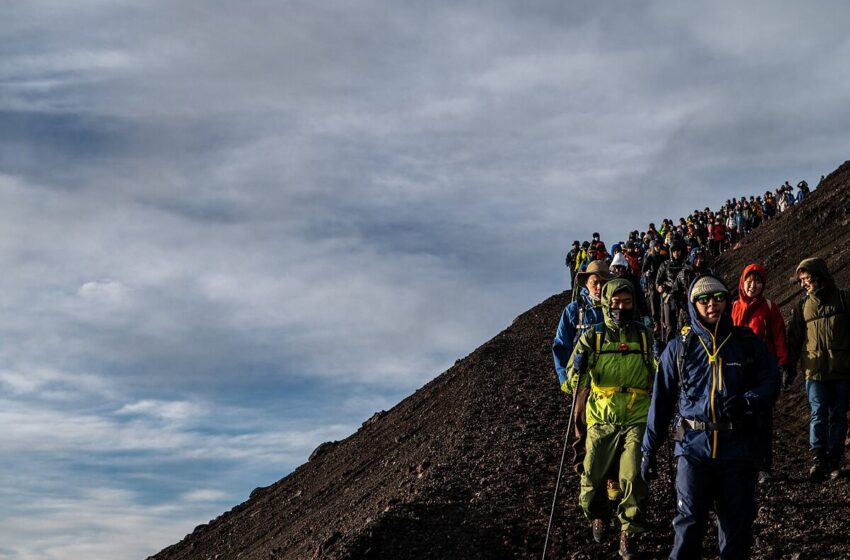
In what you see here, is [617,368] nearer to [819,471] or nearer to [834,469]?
[819,471]

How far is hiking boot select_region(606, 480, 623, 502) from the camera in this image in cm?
835

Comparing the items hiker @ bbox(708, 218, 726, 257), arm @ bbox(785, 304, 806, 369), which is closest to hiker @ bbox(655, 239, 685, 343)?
arm @ bbox(785, 304, 806, 369)

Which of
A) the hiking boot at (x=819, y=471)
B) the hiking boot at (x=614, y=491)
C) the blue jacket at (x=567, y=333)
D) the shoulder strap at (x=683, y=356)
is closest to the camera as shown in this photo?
the shoulder strap at (x=683, y=356)

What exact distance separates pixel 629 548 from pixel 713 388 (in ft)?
7.40

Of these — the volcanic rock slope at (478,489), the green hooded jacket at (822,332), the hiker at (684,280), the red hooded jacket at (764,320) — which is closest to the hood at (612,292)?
Result: the volcanic rock slope at (478,489)

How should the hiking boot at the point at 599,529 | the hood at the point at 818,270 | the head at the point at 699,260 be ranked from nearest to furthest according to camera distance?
the hiking boot at the point at 599,529 → the hood at the point at 818,270 → the head at the point at 699,260

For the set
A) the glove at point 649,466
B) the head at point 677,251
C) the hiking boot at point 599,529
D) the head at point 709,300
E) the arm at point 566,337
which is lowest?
the hiking boot at point 599,529

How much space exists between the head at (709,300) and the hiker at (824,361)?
13.2 ft

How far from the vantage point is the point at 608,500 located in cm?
858

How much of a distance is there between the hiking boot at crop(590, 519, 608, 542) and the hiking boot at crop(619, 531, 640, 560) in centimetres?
54

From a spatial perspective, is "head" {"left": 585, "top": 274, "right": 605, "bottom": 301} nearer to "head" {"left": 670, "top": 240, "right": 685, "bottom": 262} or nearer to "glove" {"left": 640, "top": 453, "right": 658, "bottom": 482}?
"glove" {"left": 640, "top": 453, "right": 658, "bottom": 482}

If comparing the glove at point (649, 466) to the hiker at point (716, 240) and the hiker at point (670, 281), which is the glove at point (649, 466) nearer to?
the hiker at point (670, 281)

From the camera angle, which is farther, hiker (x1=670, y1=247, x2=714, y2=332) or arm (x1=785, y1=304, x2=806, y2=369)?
hiker (x1=670, y1=247, x2=714, y2=332)

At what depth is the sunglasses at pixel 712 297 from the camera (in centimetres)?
680
